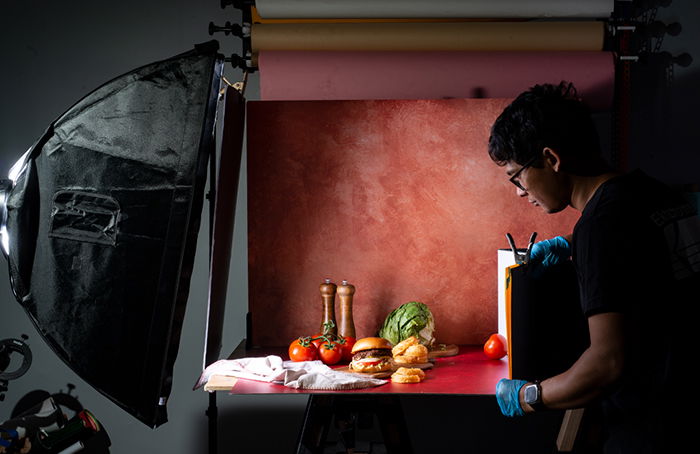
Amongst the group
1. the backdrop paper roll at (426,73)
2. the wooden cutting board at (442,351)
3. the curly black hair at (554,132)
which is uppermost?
the backdrop paper roll at (426,73)

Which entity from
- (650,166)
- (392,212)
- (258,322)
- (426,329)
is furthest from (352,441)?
(650,166)

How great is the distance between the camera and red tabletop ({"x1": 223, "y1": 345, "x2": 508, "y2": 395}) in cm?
221

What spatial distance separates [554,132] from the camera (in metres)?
1.78

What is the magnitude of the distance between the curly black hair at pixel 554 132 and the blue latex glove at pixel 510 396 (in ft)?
2.16

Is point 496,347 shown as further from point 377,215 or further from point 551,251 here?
point 377,215

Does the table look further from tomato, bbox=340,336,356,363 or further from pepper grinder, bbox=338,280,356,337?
pepper grinder, bbox=338,280,356,337

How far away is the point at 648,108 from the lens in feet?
10.3

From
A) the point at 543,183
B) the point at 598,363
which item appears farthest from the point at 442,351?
the point at 598,363

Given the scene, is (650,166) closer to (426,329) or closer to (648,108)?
(648,108)

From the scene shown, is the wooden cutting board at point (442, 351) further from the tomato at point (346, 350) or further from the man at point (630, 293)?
the man at point (630, 293)

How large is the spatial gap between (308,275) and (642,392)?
1.64 meters

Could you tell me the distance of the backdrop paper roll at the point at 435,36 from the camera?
9.40 ft

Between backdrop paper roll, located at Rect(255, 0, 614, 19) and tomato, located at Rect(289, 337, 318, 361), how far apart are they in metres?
1.38

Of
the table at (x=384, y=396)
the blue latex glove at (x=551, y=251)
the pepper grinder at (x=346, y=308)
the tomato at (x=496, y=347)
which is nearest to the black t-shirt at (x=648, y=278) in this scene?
the table at (x=384, y=396)
